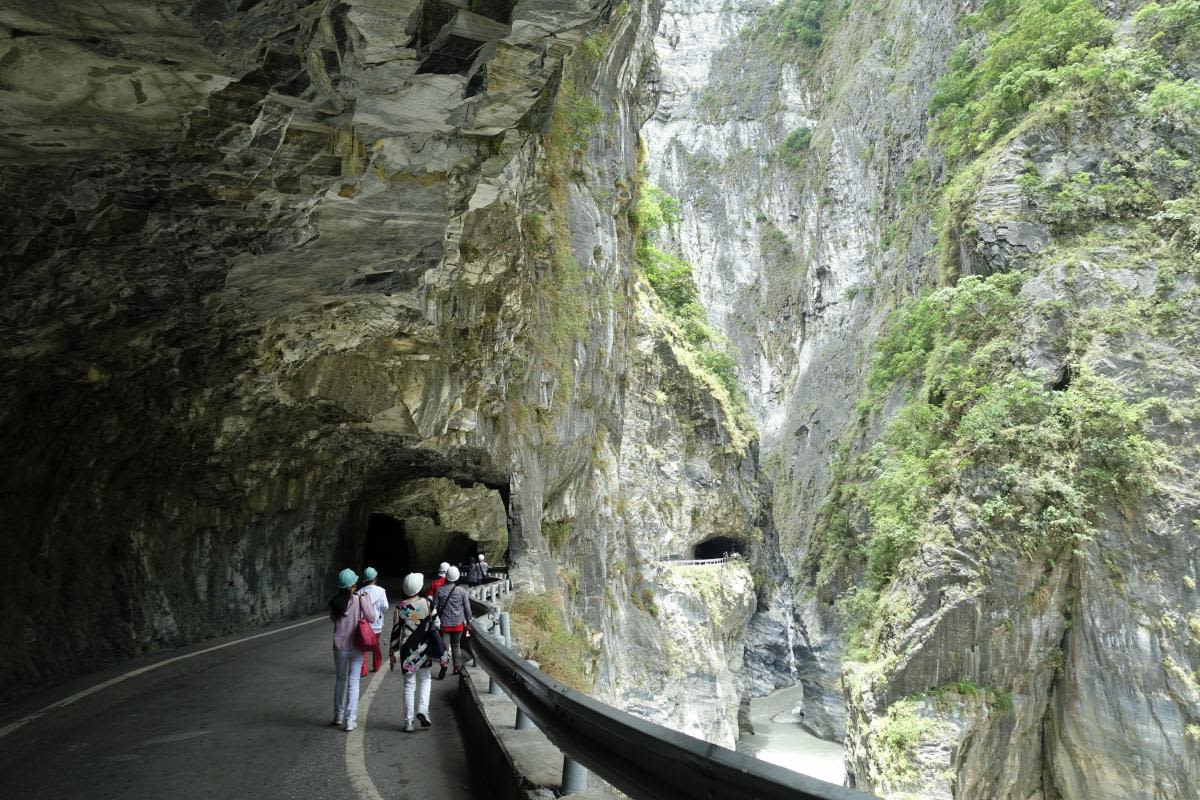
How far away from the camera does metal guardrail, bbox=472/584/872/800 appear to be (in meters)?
2.04

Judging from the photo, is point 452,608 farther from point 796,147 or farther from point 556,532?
point 796,147

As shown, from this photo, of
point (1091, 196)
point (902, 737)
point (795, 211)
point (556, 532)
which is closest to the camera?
point (902, 737)

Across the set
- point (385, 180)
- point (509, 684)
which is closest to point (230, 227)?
point (385, 180)

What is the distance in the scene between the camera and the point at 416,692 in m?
7.14

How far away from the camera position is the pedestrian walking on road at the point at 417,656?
6.90 m

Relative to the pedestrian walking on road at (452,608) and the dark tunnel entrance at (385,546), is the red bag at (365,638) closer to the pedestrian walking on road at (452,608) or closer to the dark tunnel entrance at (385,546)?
the pedestrian walking on road at (452,608)

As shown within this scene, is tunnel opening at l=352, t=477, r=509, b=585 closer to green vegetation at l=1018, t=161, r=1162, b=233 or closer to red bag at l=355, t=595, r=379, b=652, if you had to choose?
red bag at l=355, t=595, r=379, b=652

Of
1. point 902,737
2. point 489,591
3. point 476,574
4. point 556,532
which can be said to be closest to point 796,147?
point 556,532

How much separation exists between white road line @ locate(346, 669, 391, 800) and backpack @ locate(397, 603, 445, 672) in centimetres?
71

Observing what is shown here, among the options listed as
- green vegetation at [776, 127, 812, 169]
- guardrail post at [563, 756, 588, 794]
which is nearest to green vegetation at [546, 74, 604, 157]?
guardrail post at [563, 756, 588, 794]

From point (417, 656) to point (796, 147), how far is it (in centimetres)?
7042

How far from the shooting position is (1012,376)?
24.7 meters

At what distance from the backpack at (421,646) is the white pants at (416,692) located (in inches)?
5.3

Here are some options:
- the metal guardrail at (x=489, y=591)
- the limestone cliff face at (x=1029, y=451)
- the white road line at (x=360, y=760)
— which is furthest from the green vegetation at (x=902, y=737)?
the white road line at (x=360, y=760)
